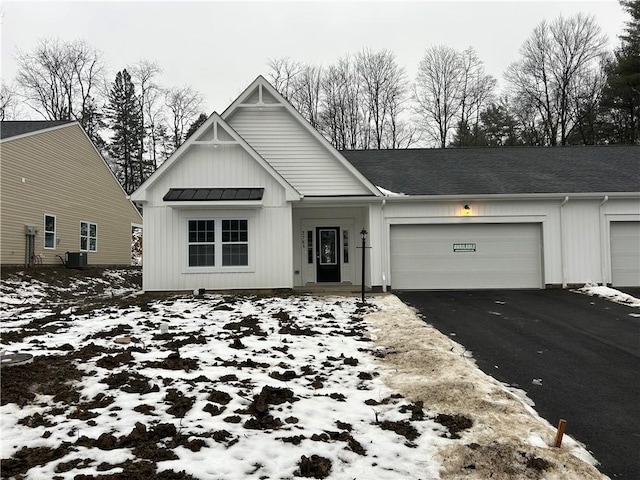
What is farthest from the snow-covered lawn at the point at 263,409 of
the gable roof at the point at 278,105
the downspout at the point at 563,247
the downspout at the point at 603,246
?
the downspout at the point at 603,246

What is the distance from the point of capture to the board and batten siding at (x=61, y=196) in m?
14.4

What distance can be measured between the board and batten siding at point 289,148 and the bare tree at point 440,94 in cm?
2041

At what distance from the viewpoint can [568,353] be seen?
5816 mm

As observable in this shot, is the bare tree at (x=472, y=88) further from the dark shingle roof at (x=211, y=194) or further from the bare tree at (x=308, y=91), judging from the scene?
the dark shingle roof at (x=211, y=194)

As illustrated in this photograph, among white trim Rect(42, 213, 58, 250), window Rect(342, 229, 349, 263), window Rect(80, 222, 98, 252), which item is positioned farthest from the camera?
window Rect(80, 222, 98, 252)

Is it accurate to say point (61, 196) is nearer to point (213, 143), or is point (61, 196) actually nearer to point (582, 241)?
point (213, 143)

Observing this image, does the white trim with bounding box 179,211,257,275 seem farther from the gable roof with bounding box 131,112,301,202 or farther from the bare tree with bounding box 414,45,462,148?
the bare tree with bounding box 414,45,462,148

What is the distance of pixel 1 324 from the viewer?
7.38m

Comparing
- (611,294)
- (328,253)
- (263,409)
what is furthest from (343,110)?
(263,409)

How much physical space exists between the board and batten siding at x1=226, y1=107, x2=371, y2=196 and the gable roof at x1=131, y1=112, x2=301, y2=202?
1124 millimetres

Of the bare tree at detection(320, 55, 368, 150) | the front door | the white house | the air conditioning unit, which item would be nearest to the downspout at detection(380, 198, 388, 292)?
the white house

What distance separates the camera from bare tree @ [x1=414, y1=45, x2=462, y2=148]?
30.6m

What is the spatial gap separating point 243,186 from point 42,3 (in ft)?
39.7

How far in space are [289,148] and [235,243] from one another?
3374 mm
